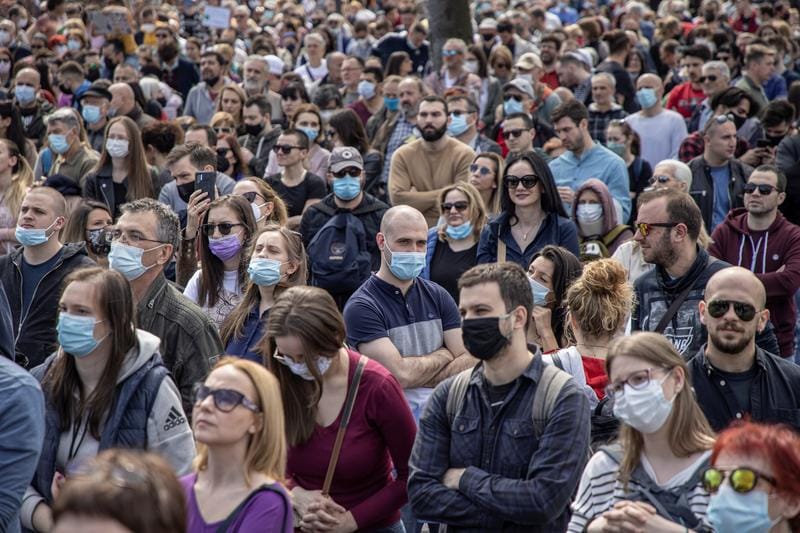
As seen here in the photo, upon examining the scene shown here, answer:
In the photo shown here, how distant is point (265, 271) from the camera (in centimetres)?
684

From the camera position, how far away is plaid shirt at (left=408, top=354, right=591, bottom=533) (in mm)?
4781

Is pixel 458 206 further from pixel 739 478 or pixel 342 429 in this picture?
pixel 739 478

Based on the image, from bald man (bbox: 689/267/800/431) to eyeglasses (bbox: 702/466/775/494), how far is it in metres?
1.49

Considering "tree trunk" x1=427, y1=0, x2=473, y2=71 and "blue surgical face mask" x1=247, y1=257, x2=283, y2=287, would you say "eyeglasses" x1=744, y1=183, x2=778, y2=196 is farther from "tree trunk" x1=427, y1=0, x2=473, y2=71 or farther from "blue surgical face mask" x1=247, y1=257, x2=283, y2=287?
"tree trunk" x1=427, y1=0, x2=473, y2=71

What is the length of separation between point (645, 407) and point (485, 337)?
77 cm

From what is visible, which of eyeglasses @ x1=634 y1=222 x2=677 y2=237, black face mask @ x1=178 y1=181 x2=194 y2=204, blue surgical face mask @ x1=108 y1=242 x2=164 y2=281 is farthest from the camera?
black face mask @ x1=178 y1=181 x2=194 y2=204

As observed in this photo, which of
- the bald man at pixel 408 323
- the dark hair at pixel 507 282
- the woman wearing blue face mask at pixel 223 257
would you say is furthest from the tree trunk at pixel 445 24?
the dark hair at pixel 507 282

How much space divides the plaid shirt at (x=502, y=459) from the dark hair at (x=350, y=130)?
7401 mm

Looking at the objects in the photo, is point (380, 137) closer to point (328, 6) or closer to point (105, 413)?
point (105, 413)

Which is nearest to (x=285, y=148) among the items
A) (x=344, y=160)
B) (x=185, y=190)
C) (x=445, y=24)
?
(x=185, y=190)

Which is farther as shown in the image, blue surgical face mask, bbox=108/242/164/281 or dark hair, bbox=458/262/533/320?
blue surgical face mask, bbox=108/242/164/281

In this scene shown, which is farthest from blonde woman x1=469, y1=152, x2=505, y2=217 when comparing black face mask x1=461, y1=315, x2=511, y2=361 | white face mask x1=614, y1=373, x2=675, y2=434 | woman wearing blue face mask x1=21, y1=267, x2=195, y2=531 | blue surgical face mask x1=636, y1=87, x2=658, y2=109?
white face mask x1=614, y1=373, x2=675, y2=434

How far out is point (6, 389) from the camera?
4.54 meters

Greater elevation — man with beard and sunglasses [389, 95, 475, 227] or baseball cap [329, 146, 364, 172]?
baseball cap [329, 146, 364, 172]
